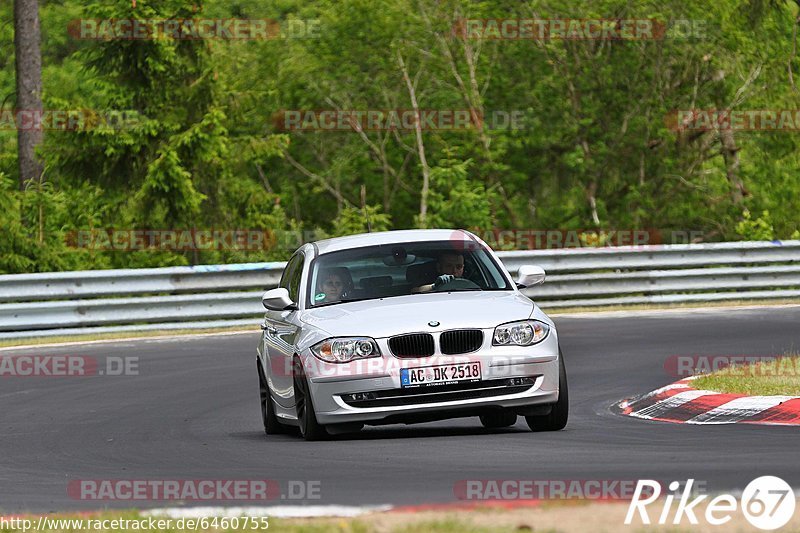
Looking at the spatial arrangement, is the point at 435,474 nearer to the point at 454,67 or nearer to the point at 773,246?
the point at 773,246

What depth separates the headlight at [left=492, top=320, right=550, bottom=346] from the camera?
1080 centimetres

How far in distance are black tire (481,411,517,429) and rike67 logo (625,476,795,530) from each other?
4.37 meters

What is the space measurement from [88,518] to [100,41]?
77.8 ft

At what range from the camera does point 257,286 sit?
23562 mm

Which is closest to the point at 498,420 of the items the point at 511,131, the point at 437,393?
the point at 437,393

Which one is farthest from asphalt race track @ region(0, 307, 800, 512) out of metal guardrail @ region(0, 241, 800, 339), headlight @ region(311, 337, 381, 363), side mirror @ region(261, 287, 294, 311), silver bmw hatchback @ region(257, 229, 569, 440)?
metal guardrail @ region(0, 241, 800, 339)

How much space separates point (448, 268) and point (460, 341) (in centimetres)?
144

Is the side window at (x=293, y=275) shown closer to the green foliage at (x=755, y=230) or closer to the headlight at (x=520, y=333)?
the headlight at (x=520, y=333)

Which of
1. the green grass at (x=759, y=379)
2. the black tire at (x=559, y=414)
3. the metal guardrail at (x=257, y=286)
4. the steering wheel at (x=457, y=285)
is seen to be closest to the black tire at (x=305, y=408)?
the steering wheel at (x=457, y=285)

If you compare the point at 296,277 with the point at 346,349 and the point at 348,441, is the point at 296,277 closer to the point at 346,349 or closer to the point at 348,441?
the point at 346,349

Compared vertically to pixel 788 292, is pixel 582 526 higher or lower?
higher

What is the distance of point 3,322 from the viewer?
864 inches

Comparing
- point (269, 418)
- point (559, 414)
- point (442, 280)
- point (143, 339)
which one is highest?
point (442, 280)

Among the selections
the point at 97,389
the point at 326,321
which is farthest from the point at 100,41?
the point at 326,321
